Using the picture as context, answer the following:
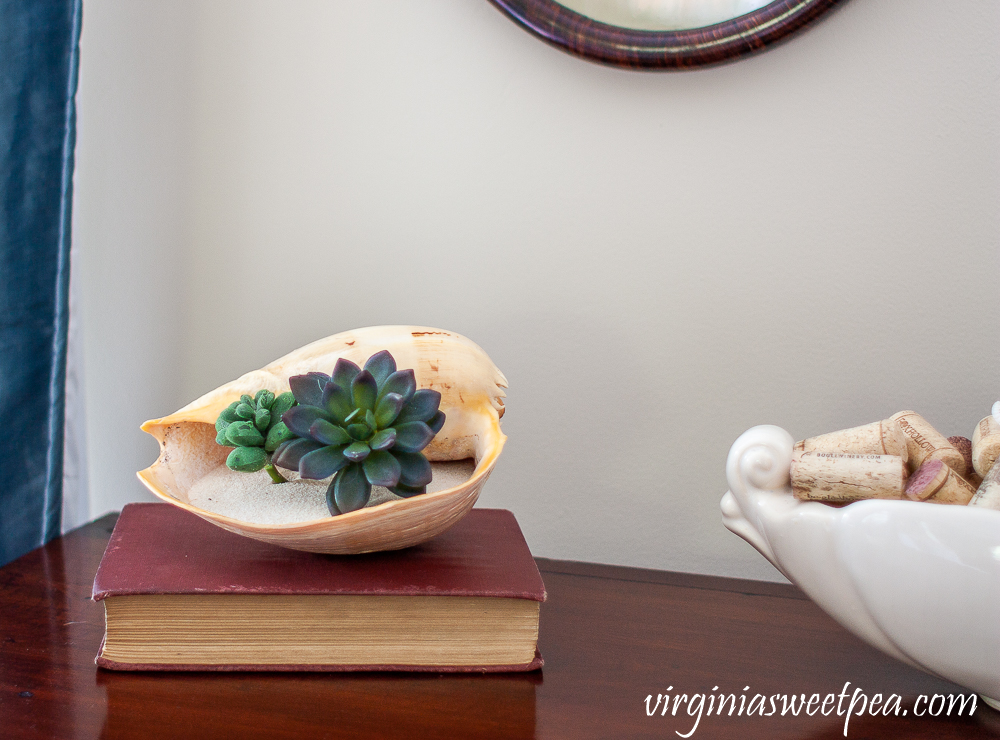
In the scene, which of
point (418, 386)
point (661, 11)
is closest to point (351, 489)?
point (418, 386)

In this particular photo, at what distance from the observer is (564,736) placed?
405 millimetres

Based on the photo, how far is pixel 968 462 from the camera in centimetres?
49

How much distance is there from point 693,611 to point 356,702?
28 centimetres

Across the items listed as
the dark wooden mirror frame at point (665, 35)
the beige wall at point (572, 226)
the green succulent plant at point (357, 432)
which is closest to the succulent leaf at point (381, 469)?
the green succulent plant at point (357, 432)

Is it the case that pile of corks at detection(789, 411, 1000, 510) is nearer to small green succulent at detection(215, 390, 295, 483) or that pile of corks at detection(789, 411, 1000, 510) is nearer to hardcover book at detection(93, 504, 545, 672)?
hardcover book at detection(93, 504, 545, 672)

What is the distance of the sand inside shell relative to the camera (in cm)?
48

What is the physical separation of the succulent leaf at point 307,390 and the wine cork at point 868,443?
0.97 ft

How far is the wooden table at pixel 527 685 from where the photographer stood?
0.40m

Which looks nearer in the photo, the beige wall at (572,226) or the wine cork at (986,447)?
the wine cork at (986,447)

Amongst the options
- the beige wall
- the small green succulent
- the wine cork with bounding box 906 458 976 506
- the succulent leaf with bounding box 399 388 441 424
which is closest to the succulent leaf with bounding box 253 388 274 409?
the small green succulent

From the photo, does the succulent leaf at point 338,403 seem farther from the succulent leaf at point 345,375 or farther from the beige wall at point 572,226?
the beige wall at point 572,226

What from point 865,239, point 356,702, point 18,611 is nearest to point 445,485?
point 356,702

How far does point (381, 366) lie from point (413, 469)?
0.22ft

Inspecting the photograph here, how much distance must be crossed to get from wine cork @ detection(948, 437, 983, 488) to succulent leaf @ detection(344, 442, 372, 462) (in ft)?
1.21
